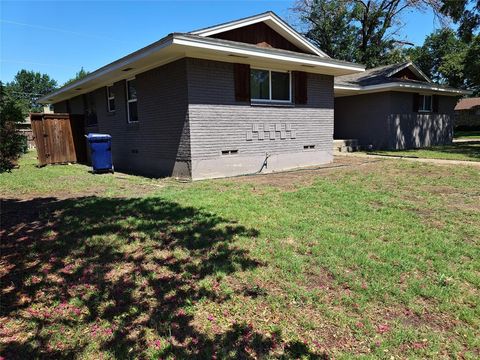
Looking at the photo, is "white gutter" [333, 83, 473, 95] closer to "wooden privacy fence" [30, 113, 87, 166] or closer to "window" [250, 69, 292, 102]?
"window" [250, 69, 292, 102]

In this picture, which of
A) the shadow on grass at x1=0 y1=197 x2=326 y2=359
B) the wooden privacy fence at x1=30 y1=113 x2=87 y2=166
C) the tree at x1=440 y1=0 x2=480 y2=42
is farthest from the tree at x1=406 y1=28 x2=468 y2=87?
the shadow on grass at x1=0 y1=197 x2=326 y2=359

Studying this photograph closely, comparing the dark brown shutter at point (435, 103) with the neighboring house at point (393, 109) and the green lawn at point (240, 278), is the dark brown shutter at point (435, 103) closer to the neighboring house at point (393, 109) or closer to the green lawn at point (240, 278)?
the neighboring house at point (393, 109)

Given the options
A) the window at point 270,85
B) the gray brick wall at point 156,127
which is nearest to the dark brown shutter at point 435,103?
the window at point 270,85

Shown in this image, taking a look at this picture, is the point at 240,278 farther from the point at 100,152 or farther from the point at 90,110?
the point at 90,110

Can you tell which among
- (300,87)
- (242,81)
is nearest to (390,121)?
(300,87)

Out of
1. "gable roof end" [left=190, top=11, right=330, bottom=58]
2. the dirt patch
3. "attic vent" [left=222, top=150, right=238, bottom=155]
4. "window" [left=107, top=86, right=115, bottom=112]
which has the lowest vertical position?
the dirt patch

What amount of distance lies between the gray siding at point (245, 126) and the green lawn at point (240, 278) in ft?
11.4

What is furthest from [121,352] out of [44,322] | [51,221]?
[51,221]

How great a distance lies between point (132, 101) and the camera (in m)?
12.5

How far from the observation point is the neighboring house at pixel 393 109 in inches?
684

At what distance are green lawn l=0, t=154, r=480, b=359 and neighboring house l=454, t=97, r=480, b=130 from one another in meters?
45.9

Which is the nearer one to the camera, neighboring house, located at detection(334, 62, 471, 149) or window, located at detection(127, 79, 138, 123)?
window, located at detection(127, 79, 138, 123)

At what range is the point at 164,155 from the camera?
10641 mm

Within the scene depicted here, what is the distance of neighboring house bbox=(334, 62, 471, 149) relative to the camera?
57.0ft
